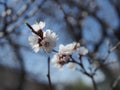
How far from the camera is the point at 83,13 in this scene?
6.11 m

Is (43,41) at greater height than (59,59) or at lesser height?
greater

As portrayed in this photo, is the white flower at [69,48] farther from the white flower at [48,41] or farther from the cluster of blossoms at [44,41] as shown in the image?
the white flower at [48,41]

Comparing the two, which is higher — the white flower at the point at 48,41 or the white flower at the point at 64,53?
the white flower at the point at 48,41

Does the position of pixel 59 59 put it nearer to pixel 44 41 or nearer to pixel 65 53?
pixel 65 53

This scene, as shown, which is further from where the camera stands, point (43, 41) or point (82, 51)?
point (82, 51)

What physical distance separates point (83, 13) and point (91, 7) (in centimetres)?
18

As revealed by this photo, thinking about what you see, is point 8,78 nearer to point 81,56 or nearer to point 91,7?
point 91,7

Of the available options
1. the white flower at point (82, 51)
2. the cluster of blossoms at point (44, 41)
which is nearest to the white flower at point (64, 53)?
the cluster of blossoms at point (44, 41)

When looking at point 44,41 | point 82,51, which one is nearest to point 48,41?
point 44,41

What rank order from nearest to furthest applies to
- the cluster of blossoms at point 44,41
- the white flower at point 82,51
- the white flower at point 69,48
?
1. the cluster of blossoms at point 44,41
2. the white flower at point 69,48
3. the white flower at point 82,51

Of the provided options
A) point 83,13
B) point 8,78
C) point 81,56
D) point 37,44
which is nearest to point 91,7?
point 83,13

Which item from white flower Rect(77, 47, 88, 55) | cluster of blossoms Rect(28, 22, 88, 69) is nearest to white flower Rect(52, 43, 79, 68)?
cluster of blossoms Rect(28, 22, 88, 69)

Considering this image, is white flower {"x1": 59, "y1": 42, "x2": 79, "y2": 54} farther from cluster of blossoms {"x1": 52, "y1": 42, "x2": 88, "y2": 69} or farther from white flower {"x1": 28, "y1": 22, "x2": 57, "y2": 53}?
white flower {"x1": 28, "y1": 22, "x2": 57, "y2": 53}

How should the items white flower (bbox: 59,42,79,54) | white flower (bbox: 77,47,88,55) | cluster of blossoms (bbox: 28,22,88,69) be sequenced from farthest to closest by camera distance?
white flower (bbox: 77,47,88,55) < white flower (bbox: 59,42,79,54) < cluster of blossoms (bbox: 28,22,88,69)
